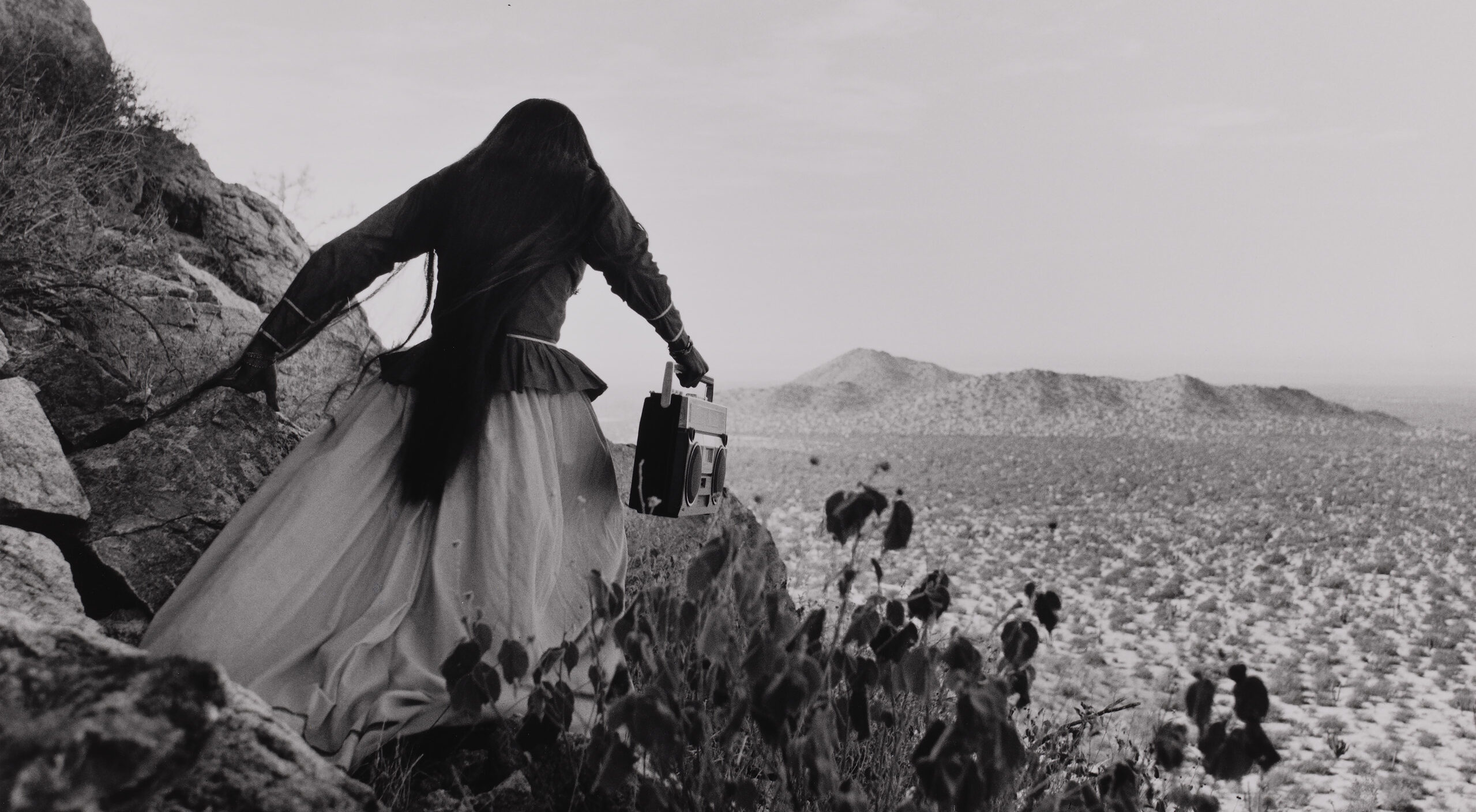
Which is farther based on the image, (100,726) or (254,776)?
(254,776)

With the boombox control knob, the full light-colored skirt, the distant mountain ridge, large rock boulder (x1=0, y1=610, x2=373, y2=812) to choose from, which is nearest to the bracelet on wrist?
the full light-colored skirt

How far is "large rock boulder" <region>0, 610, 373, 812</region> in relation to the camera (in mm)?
877

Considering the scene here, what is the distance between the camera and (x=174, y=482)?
3.41 metres

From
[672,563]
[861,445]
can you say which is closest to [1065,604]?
[672,563]

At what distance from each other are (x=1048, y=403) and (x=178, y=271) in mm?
48858

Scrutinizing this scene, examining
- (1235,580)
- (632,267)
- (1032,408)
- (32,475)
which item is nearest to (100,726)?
(632,267)

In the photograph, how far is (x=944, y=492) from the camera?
19.9 metres

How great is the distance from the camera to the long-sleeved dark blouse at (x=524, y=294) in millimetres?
2984

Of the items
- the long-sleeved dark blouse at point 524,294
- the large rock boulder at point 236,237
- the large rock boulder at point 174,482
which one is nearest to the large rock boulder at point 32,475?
the large rock boulder at point 174,482

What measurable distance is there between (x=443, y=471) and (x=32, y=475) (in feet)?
4.78

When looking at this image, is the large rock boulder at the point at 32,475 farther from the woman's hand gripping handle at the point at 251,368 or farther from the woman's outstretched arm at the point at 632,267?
the woman's outstretched arm at the point at 632,267

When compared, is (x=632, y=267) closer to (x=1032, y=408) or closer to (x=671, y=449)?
(x=671, y=449)

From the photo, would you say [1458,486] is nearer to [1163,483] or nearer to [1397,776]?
[1163,483]

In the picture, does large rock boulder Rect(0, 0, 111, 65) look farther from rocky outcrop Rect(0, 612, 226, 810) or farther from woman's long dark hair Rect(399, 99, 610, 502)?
rocky outcrop Rect(0, 612, 226, 810)
